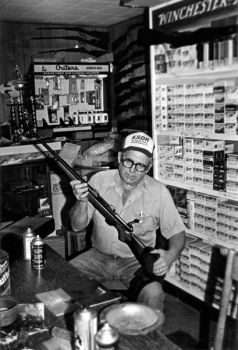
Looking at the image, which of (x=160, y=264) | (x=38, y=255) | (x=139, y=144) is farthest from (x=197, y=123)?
(x=38, y=255)

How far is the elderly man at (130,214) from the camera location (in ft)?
8.57

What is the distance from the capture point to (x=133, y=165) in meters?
2.60

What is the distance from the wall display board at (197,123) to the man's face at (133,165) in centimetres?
60

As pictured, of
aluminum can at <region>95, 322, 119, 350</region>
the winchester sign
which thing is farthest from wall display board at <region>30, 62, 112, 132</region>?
aluminum can at <region>95, 322, 119, 350</region>

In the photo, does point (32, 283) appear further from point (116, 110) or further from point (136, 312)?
point (116, 110)

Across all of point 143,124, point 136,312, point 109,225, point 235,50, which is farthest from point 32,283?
point 143,124

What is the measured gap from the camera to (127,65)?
5148 mm

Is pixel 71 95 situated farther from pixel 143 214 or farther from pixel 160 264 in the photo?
pixel 160 264

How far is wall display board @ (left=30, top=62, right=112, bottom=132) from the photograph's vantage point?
499cm

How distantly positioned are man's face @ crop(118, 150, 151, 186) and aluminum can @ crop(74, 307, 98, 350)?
128cm

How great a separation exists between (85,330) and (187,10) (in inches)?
77.7

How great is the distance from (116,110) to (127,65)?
24.0 inches

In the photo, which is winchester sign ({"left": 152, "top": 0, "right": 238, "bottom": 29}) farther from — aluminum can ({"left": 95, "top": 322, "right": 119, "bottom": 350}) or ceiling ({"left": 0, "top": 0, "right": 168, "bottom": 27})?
aluminum can ({"left": 95, "top": 322, "right": 119, "bottom": 350})

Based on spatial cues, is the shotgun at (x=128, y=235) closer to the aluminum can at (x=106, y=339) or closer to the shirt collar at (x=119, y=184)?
the shirt collar at (x=119, y=184)
